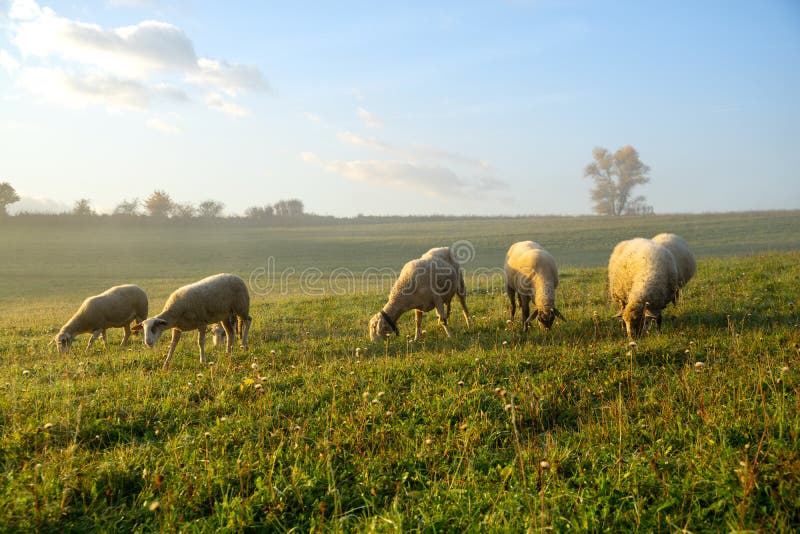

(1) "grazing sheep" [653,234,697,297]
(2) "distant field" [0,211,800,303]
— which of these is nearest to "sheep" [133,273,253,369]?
(1) "grazing sheep" [653,234,697,297]

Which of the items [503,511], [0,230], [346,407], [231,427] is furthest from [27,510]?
[0,230]

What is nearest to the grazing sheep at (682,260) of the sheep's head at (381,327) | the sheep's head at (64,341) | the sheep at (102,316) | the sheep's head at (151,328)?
the sheep's head at (381,327)

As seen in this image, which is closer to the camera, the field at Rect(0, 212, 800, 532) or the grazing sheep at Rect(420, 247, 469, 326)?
the field at Rect(0, 212, 800, 532)

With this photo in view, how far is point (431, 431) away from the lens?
4805mm

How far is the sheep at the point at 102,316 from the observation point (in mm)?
10883

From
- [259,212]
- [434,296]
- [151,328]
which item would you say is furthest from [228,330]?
[259,212]

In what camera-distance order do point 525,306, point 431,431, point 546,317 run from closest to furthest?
point 431,431
point 546,317
point 525,306

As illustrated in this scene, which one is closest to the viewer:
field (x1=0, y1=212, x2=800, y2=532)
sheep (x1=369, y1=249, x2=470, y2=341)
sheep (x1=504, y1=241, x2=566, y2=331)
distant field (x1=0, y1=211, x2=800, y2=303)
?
field (x1=0, y1=212, x2=800, y2=532)

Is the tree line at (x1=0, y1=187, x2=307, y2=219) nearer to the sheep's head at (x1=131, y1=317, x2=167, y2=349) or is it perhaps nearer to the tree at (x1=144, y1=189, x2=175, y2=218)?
the tree at (x1=144, y1=189, x2=175, y2=218)

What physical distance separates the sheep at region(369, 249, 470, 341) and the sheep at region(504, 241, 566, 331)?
140cm

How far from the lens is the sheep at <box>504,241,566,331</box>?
29.7 ft

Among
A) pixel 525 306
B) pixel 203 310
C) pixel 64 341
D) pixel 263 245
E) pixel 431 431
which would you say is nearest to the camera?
pixel 431 431

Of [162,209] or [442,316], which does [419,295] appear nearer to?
[442,316]

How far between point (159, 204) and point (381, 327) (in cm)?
7603
